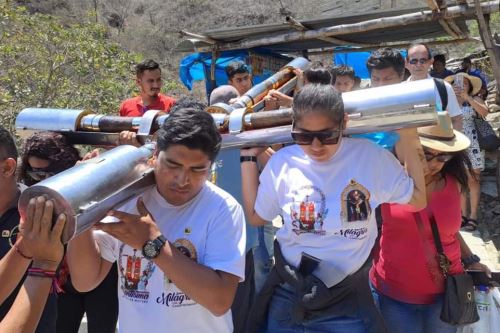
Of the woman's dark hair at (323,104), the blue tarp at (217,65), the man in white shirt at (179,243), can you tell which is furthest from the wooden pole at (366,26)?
the man in white shirt at (179,243)

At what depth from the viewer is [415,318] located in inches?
101

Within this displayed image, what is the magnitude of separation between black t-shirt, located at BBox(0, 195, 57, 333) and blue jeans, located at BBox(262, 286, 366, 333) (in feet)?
2.96

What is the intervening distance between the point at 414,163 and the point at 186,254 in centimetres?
113

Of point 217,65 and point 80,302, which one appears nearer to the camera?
point 80,302

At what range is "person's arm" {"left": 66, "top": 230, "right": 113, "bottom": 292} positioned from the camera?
1756 mm

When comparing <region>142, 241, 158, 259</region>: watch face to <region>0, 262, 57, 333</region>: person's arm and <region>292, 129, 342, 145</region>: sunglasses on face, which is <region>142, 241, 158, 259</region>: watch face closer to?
<region>0, 262, 57, 333</region>: person's arm

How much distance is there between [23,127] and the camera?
2.37 m

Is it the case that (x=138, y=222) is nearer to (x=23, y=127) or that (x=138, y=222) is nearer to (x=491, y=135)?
(x=23, y=127)

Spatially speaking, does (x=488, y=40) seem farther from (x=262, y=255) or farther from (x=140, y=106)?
(x=262, y=255)

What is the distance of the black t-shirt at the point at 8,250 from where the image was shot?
6.52 ft

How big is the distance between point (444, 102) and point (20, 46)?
4863mm

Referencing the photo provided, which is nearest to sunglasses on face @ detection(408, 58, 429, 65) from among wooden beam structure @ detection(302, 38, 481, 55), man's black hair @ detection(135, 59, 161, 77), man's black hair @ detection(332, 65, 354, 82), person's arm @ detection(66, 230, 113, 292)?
man's black hair @ detection(332, 65, 354, 82)

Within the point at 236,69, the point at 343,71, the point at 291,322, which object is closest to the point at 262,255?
the point at 291,322

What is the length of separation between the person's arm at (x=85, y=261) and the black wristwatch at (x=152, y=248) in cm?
32
